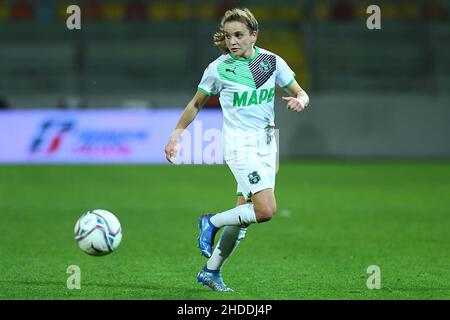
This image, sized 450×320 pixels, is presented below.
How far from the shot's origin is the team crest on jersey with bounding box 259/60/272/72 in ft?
23.2

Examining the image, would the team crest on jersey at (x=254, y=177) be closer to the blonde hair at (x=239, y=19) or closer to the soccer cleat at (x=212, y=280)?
the soccer cleat at (x=212, y=280)

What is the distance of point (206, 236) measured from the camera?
23.3 ft

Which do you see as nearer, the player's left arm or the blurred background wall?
the player's left arm

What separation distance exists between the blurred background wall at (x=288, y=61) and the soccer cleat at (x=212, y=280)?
14923 mm

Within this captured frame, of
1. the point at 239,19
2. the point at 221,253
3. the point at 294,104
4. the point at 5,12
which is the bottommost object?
the point at 221,253

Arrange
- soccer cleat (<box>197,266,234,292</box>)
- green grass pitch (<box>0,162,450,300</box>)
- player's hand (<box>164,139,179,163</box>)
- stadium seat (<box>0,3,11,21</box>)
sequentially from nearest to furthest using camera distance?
player's hand (<box>164,139,179,163</box>) < soccer cleat (<box>197,266,234,292</box>) < green grass pitch (<box>0,162,450,300</box>) < stadium seat (<box>0,3,11,21</box>)

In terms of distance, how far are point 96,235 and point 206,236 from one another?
82 centimetres

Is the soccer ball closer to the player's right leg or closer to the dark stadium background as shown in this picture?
the dark stadium background

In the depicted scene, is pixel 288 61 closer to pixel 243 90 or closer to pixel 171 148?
pixel 243 90

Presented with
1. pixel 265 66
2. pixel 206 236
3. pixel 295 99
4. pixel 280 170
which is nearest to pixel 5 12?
pixel 280 170

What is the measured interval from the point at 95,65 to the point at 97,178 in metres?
7.67

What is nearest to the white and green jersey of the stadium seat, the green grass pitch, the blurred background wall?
the green grass pitch

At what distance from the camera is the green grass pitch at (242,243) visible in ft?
23.9

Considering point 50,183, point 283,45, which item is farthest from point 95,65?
point 50,183
